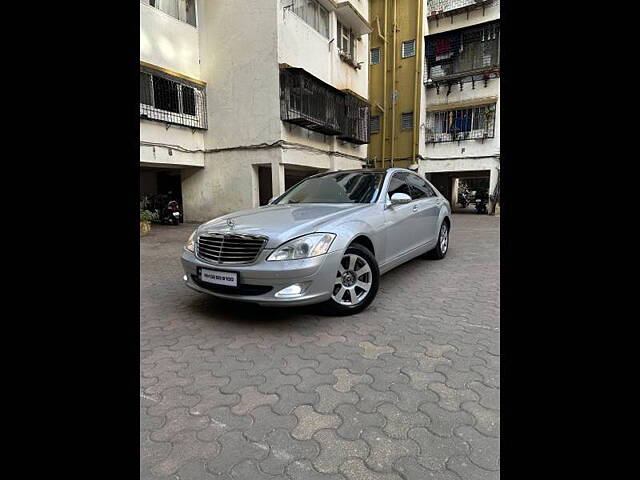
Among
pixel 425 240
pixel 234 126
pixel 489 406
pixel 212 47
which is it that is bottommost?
pixel 489 406

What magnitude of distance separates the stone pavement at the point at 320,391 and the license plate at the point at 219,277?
415mm

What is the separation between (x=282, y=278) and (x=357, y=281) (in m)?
0.88

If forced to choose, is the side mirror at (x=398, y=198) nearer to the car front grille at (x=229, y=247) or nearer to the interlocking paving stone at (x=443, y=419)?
the car front grille at (x=229, y=247)

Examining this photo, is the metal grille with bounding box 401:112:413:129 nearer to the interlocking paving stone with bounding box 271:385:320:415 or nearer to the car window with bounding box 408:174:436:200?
the car window with bounding box 408:174:436:200

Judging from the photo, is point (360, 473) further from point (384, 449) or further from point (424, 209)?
point (424, 209)

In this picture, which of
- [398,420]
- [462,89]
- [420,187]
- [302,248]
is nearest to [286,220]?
[302,248]

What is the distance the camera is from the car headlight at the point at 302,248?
3053 millimetres

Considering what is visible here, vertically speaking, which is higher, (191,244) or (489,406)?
(191,244)

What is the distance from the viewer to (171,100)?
11.4m

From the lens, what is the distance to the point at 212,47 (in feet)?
40.2
